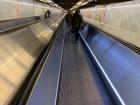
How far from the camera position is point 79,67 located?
7.26 meters

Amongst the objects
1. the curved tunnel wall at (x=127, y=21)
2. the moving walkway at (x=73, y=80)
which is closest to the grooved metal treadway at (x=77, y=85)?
the moving walkway at (x=73, y=80)

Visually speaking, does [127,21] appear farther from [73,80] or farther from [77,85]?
[77,85]

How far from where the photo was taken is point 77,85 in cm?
559

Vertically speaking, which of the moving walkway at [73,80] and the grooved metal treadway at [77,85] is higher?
the moving walkway at [73,80]

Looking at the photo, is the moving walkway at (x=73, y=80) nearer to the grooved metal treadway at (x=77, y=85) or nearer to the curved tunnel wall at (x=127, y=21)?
the grooved metal treadway at (x=77, y=85)

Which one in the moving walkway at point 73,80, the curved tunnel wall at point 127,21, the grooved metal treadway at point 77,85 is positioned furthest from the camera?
the curved tunnel wall at point 127,21

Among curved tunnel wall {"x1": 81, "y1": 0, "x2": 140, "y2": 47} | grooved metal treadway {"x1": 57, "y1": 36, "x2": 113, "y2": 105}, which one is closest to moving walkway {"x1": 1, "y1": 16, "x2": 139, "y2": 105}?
grooved metal treadway {"x1": 57, "y1": 36, "x2": 113, "y2": 105}

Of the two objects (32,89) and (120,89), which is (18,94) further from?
(120,89)

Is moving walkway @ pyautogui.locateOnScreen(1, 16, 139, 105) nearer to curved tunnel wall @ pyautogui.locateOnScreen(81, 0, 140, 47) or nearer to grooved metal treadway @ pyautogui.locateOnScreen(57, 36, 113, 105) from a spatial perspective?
grooved metal treadway @ pyautogui.locateOnScreen(57, 36, 113, 105)

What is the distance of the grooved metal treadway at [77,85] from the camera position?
4.62m

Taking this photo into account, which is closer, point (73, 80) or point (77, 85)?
point (77, 85)

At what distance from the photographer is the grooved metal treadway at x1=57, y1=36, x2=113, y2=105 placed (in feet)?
15.1

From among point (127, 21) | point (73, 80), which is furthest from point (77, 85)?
point (127, 21)

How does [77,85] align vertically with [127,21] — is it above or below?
below
